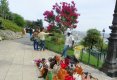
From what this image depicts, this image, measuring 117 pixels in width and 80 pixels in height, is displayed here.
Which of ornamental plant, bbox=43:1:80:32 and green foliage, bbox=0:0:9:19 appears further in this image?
green foliage, bbox=0:0:9:19

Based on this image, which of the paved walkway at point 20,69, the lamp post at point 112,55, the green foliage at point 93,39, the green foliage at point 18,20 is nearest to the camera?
the paved walkway at point 20,69

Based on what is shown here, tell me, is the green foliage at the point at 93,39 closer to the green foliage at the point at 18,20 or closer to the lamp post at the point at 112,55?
the green foliage at the point at 18,20

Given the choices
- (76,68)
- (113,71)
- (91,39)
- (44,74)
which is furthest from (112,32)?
(91,39)

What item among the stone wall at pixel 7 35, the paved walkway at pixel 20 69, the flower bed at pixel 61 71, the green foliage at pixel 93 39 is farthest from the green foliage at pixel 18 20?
the flower bed at pixel 61 71

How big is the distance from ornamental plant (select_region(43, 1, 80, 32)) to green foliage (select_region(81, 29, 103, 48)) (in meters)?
14.2

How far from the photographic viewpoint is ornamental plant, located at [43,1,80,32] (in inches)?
1081

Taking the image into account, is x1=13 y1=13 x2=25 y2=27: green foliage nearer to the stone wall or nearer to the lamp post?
the stone wall

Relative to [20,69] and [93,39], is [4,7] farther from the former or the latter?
[20,69]

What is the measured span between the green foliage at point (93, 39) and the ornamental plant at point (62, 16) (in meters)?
14.2

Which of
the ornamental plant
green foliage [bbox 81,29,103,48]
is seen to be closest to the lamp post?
the ornamental plant

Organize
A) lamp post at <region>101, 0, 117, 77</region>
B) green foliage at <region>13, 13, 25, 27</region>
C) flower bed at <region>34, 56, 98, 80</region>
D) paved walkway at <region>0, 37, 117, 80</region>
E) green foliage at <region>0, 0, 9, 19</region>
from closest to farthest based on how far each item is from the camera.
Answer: flower bed at <region>34, 56, 98, 80</region>, paved walkway at <region>0, 37, 117, 80</region>, lamp post at <region>101, 0, 117, 77</region>, green foliage at <region>13, 13, 25, 27</region>, green foliage at <region>0, 0, 9, 19</region>

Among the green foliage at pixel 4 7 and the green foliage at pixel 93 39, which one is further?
the green foliage at pixel 4 7

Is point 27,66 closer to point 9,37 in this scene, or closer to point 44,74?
point 44,74

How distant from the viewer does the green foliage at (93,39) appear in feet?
138
